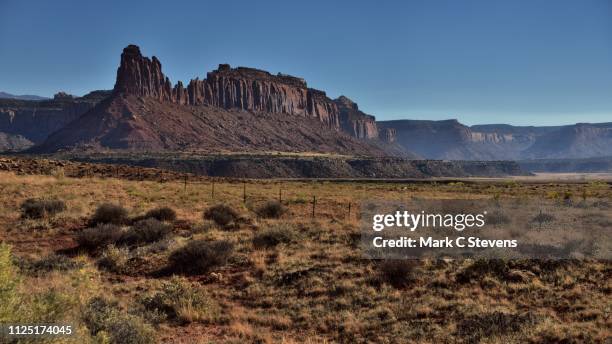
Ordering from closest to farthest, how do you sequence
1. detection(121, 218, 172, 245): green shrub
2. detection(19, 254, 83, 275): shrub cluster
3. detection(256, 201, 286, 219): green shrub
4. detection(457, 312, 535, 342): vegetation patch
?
detection(457, 312, 535, 342): vegetation patch < detection(19, 254, 83, 275): shrub cluster < detection(121, 218, 172, 245): green shrub < detection(256, 201, 286, 219): green shrub

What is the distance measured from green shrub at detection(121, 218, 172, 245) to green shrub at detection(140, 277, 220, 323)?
6178 mm

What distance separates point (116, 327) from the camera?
7039mm

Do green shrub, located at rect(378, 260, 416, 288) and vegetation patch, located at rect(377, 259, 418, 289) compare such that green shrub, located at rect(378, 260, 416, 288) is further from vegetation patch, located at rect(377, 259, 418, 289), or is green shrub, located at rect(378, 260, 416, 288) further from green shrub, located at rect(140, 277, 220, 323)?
green shrub, located at rect(140, 277, 220, 323)

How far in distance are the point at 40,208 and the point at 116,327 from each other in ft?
51.6

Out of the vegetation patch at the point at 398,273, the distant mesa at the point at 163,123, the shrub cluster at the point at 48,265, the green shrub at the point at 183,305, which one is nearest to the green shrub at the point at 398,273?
the vegetation patch at the point at 398,273

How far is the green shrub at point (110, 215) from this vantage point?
62.6 ft

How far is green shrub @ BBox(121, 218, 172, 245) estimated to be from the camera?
16.7m

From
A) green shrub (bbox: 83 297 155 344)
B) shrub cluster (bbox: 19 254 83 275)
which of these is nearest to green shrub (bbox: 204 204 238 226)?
shrub cluster (bbox: 19 254 83 275)

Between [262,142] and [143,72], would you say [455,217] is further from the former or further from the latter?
[143,72]

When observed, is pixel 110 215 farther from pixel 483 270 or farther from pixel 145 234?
pixel 483 270

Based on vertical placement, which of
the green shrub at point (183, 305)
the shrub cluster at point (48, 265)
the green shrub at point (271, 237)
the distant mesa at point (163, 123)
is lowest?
the green shrub at point (183, 305)

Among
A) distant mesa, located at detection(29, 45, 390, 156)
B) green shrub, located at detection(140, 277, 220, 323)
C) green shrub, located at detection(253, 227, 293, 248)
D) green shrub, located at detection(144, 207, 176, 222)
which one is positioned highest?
distant mesa, located at detection(29, 45, 390, 156)

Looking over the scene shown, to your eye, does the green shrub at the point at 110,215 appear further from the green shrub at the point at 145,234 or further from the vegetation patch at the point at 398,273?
the vegetation patch at the point at 398,273

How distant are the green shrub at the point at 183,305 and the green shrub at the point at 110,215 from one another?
31.1ft
